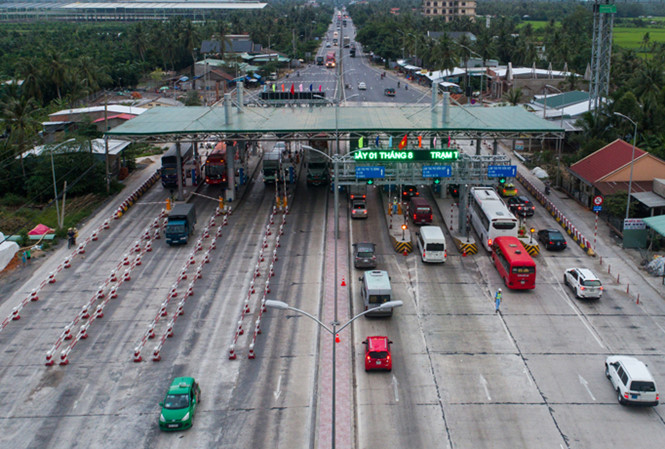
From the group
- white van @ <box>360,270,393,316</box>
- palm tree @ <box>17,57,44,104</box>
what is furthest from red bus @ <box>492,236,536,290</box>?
palm tree @ <box>17,57,44,104</box>

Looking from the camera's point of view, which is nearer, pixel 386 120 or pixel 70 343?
pixel 70 343

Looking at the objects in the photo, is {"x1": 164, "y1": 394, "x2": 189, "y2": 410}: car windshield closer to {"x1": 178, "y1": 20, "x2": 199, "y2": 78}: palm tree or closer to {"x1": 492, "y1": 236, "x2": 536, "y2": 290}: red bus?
{"x1": 492, "y1": 236, "x2": 536, "y2": 290}: red bus

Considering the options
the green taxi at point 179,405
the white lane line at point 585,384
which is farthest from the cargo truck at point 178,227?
the white lane line at point 585,384

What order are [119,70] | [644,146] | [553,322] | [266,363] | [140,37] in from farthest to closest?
[140,37] < [119,70] < [644,146] < [553,322] < [266,363]

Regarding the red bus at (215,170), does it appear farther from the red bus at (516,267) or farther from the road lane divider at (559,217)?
the red bus at (516,267)

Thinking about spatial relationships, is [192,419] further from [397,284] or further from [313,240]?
[313,240]

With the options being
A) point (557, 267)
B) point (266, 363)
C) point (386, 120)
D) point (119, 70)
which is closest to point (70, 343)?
point (266, 363)

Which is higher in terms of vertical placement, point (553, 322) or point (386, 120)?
point (386, 120)
